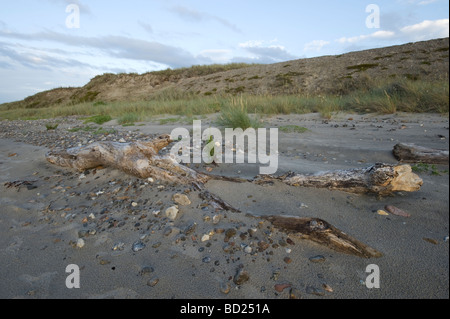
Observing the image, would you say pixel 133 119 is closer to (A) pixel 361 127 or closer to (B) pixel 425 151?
(A) pixel 361 127

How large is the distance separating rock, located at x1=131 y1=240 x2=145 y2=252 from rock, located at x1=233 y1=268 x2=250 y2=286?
77 cm

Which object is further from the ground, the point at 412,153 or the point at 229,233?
the point at 412,153

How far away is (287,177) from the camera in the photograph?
8.86 feet

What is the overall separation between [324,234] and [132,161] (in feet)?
7.43

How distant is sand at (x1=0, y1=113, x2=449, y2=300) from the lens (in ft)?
4.53

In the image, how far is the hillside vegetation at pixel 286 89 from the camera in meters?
1.97

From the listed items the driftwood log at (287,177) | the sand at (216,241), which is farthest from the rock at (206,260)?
the driftwood log at (287,177)

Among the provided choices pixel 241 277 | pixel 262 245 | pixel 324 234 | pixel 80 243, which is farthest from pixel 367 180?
pixel 80 243

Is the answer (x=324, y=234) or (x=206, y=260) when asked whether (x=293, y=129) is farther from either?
(x=206, y=260)

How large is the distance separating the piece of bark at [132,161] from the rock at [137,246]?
927mm
